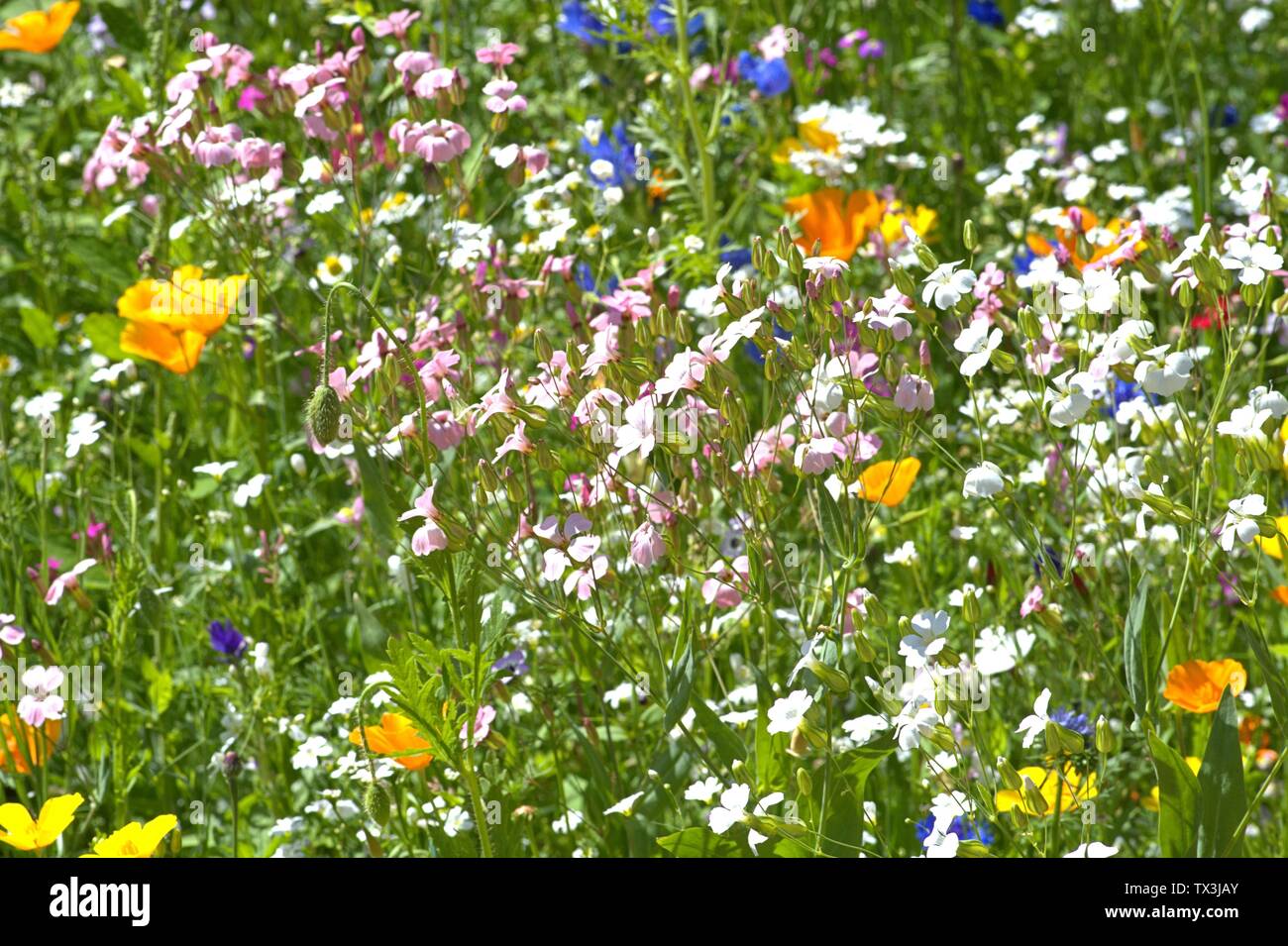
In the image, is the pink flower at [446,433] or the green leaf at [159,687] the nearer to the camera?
the pink flower at [446,433]

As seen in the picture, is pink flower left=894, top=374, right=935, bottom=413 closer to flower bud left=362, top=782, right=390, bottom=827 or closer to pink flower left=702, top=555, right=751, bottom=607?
pink flower left=702, top=555, right=751, bottom=607

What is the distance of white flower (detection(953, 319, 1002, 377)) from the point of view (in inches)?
60.3

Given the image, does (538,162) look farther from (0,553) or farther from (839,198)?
(0,553)

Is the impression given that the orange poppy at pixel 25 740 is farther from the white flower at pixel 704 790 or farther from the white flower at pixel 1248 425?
the white flower at pixel 1248 425

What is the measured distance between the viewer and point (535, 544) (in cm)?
214

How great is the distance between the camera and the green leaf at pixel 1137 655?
61.7 inches

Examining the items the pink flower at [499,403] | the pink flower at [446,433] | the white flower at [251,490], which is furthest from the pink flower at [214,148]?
the pink flower at [499,403]

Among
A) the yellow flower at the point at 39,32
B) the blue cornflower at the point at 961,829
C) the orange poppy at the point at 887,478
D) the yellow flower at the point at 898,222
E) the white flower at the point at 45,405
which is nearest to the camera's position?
the blue cornflower at the point at 961,829

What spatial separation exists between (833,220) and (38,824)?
5.47 feet

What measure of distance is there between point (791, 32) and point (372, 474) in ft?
4.91

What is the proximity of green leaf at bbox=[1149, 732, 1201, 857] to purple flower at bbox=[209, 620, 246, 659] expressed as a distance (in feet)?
4.27

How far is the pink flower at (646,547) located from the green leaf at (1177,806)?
1.77ft
